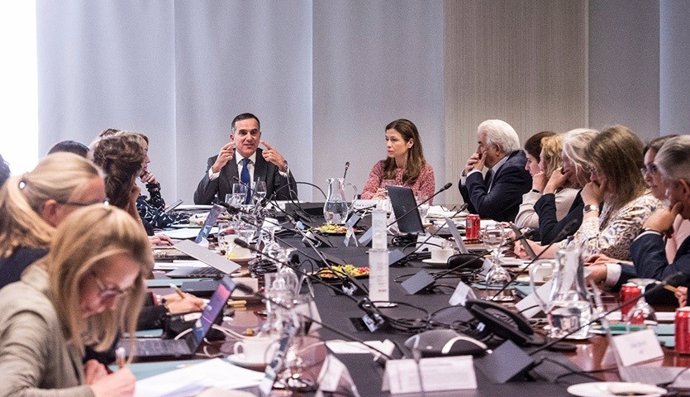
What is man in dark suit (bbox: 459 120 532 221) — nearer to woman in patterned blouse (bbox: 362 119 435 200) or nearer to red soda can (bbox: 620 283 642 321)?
woman in patterned blouse (bbox: 362 119 435 200)

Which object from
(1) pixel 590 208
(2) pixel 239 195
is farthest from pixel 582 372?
(2) pixel 239 195

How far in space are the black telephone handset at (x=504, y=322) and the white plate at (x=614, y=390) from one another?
0.33 meters

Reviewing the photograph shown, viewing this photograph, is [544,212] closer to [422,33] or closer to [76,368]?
[76,368]

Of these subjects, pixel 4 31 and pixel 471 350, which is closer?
pixel 471 350

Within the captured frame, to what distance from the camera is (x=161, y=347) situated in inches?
88.0

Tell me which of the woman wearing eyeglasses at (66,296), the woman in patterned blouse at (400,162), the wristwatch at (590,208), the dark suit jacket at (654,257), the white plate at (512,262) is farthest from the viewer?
the woman in patterned blouse at (400,162)

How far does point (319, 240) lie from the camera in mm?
4469

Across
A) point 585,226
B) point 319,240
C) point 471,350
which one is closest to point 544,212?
point 585,226

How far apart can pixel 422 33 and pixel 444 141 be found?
841 mm

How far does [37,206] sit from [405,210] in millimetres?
2890

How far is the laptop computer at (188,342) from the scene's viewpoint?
2137 mm

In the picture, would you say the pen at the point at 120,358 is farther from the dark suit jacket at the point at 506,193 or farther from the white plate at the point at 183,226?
the dark suit jacket at the point at 506,193

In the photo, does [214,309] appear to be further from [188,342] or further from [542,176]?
[542,176]

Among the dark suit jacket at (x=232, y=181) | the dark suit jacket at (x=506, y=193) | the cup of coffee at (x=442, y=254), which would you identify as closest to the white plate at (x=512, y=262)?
the cup of coffee at (x=442, y=254)
